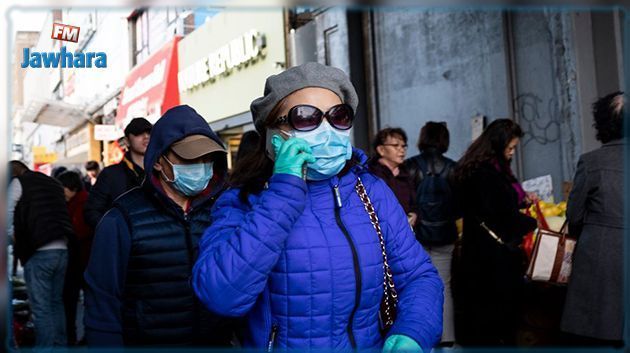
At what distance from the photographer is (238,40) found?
405 inches

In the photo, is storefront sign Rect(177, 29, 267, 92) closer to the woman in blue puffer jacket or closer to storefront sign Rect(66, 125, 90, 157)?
storefront sign Rect(66, 125, 90, 157)

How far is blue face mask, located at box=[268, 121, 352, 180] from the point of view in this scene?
202cm

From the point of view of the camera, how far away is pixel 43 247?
5445 mm

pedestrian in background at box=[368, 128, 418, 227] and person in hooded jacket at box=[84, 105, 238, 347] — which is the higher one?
pedestrian in background at box=[368, 128, 418, 227]

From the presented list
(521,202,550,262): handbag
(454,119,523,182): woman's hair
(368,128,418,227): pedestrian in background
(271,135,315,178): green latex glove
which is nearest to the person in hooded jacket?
(271,135,315,178): green latex glove

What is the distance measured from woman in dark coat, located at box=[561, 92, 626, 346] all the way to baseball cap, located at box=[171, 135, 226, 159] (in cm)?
212

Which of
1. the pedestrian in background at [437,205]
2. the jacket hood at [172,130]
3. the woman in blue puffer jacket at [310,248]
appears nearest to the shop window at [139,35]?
the jacket hood at [172,130]

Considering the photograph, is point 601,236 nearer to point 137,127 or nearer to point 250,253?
point 250,253

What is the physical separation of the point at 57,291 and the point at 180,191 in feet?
10.7

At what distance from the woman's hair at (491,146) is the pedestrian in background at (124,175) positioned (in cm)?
227

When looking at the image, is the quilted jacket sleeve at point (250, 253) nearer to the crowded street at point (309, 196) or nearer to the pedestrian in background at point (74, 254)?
the crowded street at point (309, 196)

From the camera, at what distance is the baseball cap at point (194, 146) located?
2.80 meters

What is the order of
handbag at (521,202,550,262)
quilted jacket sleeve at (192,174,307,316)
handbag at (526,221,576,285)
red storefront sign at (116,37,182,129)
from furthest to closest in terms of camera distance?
1. handbag at (521,202,550,262)
2. handbag at (526,221,576,285)
3. red storefront sign at (116,37,182,129)
4. quilted jacket sleeve at (192,174,307,316)

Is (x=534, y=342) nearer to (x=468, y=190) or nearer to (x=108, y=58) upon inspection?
(x=468, y=190)
